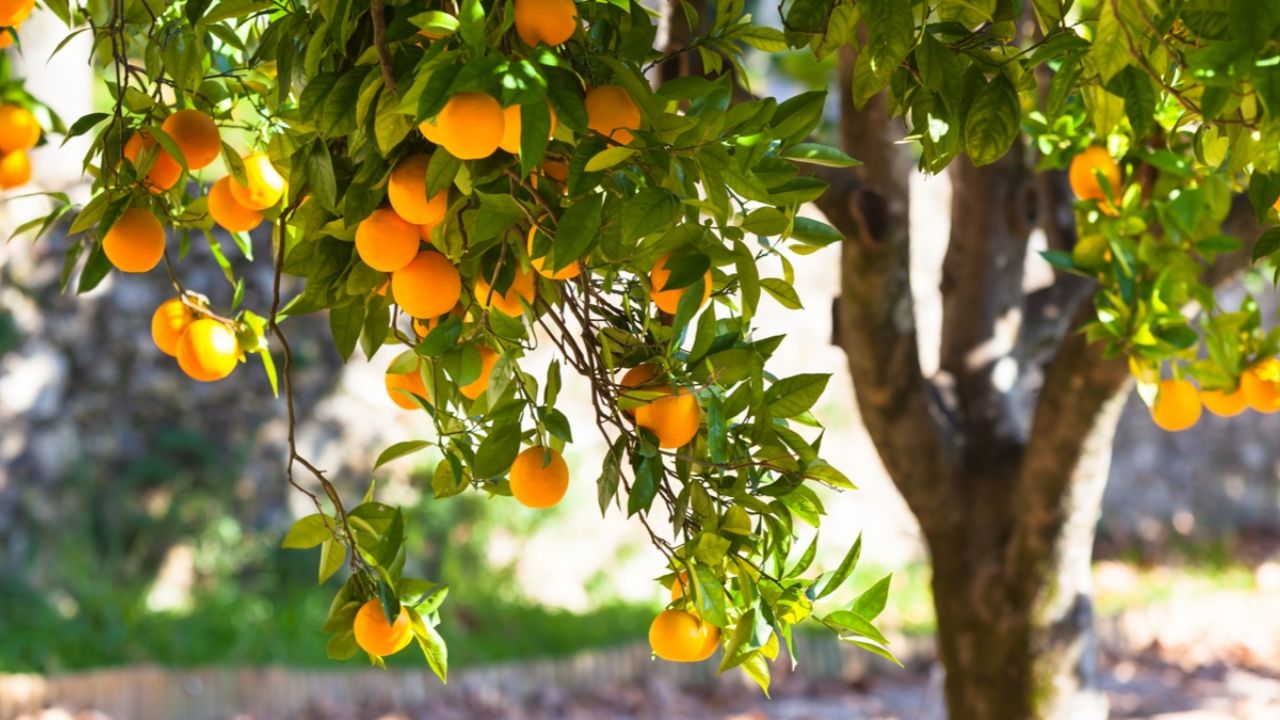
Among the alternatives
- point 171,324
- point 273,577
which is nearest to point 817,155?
point 171,324

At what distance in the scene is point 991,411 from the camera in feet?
6.91

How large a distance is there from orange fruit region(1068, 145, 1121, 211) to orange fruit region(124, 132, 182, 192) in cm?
106

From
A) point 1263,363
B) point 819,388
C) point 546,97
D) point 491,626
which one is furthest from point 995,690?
point 491,626

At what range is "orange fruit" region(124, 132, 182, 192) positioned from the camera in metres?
0.93

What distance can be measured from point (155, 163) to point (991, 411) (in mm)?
1536

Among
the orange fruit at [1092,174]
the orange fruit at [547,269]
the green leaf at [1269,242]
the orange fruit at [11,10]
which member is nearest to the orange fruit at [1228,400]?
the orange fruit at [1092,174]

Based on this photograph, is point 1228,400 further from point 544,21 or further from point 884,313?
point 544,21

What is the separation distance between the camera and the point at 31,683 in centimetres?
284

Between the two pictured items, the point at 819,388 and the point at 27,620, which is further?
the point at 27,620

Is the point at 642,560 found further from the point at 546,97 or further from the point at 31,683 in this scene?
the point at 546,97

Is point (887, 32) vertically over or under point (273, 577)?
under

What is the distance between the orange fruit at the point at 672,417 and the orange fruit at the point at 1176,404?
2.65 feet

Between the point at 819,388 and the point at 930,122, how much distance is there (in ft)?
0.64

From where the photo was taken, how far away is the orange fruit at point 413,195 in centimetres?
76
